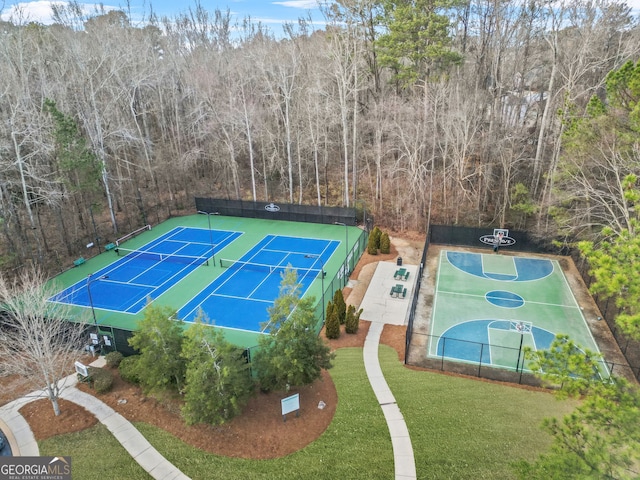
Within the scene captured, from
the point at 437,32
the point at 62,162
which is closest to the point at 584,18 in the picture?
the point at 437,32

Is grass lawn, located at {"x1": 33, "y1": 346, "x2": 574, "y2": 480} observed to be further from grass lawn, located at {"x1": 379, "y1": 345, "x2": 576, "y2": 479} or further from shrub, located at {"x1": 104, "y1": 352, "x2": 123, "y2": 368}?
shrub, located at {"x1": 104, "y1": 352, "x2": 123, "y2": 368}

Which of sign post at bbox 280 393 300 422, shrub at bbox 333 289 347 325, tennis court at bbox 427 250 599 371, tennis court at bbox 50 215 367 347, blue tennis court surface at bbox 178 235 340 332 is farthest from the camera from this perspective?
tennis court at bbox 50 215 367 347

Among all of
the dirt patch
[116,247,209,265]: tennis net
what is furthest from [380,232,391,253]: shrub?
the dirt patch

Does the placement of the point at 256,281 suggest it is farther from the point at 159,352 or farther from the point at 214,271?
the point at 159,352

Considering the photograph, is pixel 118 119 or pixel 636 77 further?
pixel 118 119

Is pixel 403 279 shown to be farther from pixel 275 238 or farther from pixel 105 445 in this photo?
pixel 105 445

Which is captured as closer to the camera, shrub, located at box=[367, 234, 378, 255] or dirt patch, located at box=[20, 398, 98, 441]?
dirt patch, located at box=[20, 398, 98, 441]
